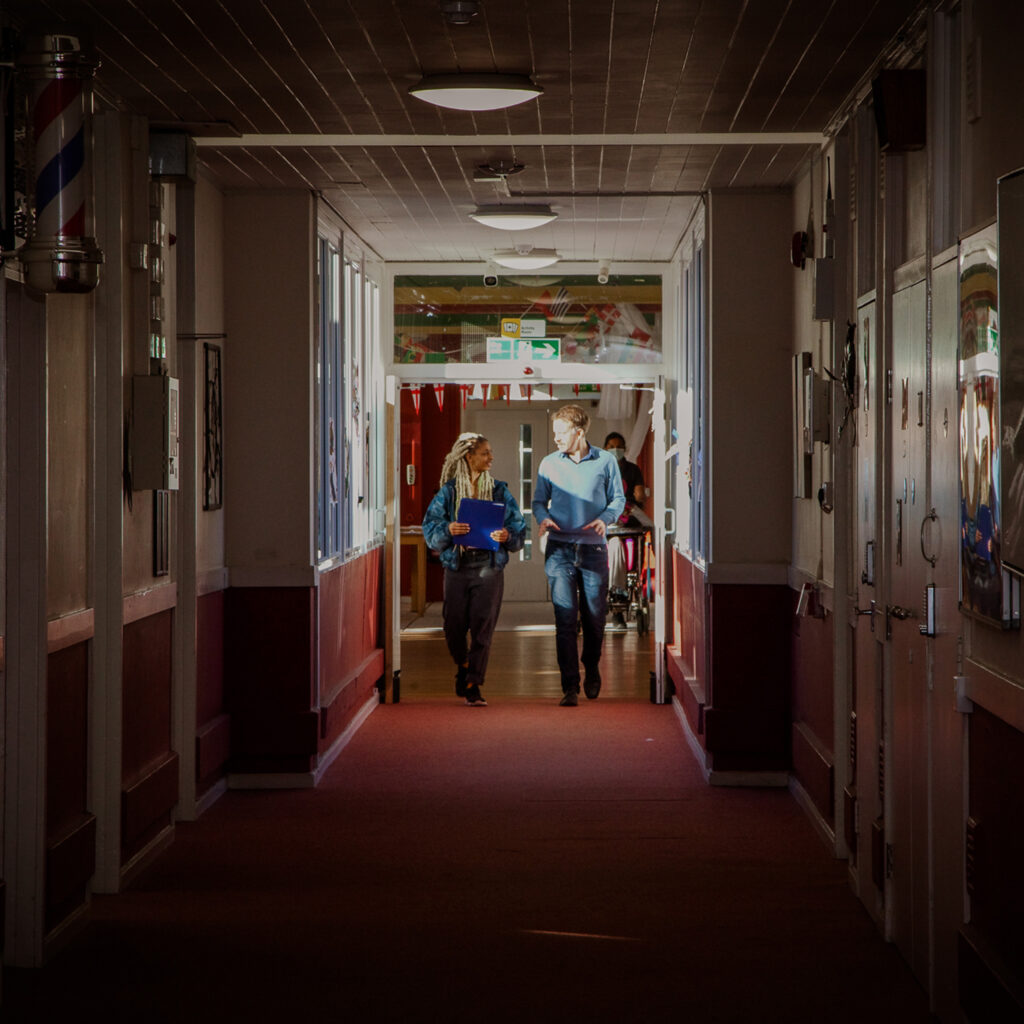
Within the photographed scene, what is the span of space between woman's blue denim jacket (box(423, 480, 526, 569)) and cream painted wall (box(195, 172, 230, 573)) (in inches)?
82.0

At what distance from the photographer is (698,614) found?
7711 mm

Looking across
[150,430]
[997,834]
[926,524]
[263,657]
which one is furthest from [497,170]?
[997,834]

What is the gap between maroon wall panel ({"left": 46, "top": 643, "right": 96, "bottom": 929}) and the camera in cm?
446

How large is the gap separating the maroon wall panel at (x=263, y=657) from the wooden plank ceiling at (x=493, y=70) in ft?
6.31

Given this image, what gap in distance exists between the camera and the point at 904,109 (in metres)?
4.19

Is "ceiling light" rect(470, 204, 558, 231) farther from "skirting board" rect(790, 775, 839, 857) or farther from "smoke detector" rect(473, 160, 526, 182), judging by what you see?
"skirting board" rect(790, 775, 839, 857)

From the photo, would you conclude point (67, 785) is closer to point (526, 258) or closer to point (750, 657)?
point (750, 657)

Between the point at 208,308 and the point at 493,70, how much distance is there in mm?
2234

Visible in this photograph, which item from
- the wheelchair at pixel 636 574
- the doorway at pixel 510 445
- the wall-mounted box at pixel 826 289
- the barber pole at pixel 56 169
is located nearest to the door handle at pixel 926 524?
the wall-mounted box at pixel 826 289

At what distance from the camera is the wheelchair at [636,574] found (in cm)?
1249

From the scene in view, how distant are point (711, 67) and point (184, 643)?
9.79 ft

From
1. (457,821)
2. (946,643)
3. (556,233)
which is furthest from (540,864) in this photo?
A: (556,233)

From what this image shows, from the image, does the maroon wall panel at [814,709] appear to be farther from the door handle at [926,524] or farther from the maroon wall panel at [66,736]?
the maroon wall panel at [66,736]

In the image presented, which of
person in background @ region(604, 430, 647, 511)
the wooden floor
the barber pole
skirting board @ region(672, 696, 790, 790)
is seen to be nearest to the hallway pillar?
the barber pole
